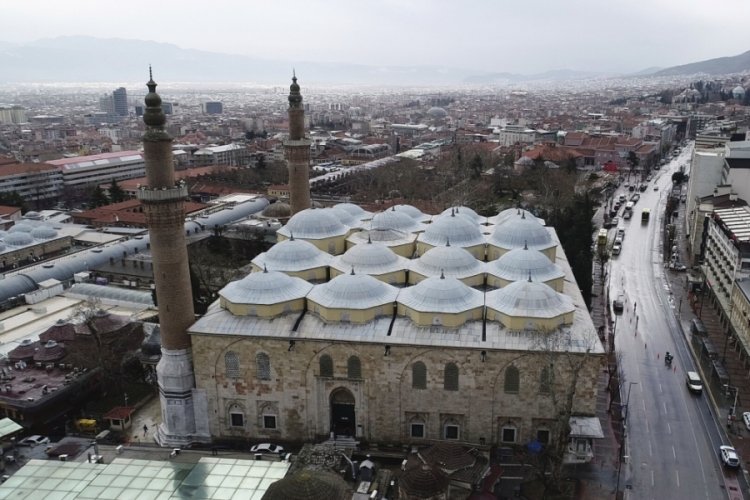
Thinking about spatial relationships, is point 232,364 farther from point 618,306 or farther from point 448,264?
point 618,306

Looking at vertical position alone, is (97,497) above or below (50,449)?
above

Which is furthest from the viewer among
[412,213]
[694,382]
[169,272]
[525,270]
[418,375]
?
[412,213]

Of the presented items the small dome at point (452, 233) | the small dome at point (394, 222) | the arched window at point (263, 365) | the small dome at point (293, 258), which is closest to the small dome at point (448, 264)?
the small dome at point (452, 233)

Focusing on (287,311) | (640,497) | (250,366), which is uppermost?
(287,311)

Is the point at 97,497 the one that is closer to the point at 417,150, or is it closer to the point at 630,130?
the point at 417,150

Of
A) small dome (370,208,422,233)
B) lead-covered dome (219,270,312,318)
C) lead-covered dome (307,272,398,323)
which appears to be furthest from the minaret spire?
small dome (370,208,422,233)

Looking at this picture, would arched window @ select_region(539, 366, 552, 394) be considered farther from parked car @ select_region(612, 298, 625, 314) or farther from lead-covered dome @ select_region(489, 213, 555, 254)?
parked car @ select_region(612, 298, 625, 314)

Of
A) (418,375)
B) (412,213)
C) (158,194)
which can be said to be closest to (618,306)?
(412,213)

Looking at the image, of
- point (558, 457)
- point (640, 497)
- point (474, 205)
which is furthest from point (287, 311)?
point (474, 205)
